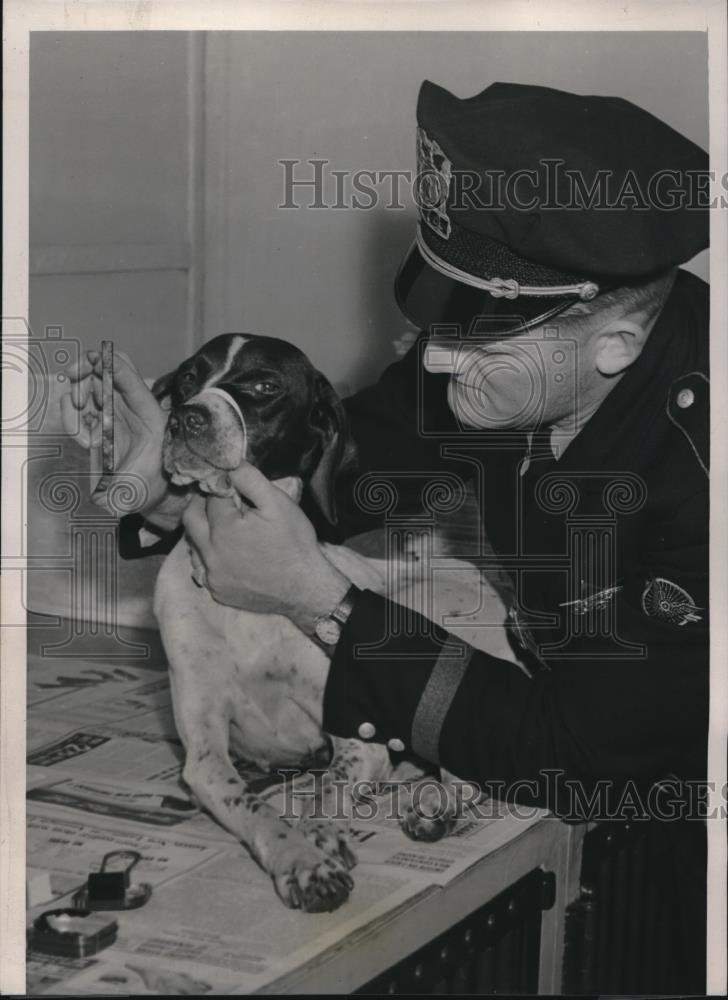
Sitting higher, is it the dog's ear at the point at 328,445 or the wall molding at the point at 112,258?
the wall molding at the point at 112,258

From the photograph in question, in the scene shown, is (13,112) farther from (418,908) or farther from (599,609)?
(418,908)

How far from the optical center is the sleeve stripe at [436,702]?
5.44 ft

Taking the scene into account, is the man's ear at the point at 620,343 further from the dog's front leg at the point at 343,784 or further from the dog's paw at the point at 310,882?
the dog's paw at the point at 310,882

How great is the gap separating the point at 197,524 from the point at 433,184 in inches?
22.6

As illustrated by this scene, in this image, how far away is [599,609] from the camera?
1.71 metres

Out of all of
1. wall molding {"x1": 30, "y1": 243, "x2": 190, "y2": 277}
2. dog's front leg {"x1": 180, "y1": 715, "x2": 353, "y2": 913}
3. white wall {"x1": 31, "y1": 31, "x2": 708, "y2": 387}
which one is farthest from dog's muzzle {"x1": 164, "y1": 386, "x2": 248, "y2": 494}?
dog's front leg {"x1": 180, "y1": 715, "x2": 353, "y2": 913}

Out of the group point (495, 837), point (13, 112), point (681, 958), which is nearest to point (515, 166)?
point (13, 112)

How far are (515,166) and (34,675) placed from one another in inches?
39.9

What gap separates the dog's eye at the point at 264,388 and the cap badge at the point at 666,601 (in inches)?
23.3

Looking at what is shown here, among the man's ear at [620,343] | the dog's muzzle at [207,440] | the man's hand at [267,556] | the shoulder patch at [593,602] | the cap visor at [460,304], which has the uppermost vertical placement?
the cap visor at [460,304]

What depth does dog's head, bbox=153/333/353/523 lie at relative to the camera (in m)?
1.64

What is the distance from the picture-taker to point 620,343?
1648 millimetres

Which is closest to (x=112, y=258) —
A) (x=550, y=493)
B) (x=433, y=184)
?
(x=433, y=184)

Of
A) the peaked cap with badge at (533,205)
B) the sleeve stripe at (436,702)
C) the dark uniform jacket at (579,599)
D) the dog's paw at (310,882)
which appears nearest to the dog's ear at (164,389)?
the dark uniform jacket at (579,599)
